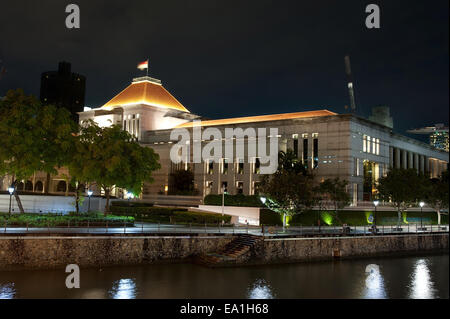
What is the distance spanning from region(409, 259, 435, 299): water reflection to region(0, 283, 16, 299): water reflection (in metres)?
24.4

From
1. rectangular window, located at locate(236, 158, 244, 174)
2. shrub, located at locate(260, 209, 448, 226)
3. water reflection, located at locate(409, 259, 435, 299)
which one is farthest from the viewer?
rectangular window, located at locate(236, 158, 244, 174)

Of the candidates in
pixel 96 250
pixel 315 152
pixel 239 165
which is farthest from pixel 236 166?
pixel 96 250

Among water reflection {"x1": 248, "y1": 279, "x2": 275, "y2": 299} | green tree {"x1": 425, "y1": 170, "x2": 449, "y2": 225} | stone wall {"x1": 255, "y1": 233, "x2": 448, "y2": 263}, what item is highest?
green tree {"x1": 425, "y1": 170, "x2": 449, "y2": 225}

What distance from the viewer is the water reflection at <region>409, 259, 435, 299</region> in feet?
104

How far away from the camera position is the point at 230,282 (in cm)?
3312

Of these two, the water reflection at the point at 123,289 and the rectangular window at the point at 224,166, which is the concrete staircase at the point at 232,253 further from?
the rectangular window at the point at 224,166

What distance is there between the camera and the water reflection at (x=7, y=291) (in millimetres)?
27297

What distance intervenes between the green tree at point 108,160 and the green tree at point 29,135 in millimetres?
1715

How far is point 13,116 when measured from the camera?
141ft

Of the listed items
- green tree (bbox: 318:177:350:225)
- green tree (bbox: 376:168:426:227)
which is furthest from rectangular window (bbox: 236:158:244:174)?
green tree (bbox: 376:168:426:227)

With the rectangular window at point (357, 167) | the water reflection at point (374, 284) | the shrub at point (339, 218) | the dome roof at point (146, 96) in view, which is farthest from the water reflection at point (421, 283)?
the dome roof at point (146, 96)

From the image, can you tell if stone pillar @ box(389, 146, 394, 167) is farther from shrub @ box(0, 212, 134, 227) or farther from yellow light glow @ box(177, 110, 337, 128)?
shrub @ box(0, 212, 134, 227)

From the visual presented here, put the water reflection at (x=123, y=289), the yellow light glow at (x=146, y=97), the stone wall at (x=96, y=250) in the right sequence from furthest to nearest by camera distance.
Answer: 1. the yellow light glow at (x=146, y=97)
2. the stone wall at (x=96, y=250)
3. the water reflection at (x=123, y=289)
